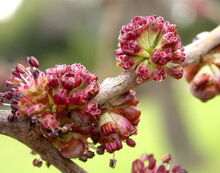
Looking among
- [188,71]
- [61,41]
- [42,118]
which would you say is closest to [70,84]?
[42,118]

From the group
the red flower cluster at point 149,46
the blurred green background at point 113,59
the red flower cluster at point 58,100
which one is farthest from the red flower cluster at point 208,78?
the blurred green background at point 113,59

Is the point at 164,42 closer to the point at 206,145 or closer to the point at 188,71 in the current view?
the point at 188,71

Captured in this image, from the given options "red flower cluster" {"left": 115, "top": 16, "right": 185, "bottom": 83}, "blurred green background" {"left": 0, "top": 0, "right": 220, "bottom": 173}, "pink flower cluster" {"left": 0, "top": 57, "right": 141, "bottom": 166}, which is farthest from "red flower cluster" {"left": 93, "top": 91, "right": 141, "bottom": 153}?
"blurred green background" {"left": 0, "top": 0, "right": 220, "bottom": 173}

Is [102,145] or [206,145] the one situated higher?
[206,145]

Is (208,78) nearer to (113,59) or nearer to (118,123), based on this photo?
(118,123)

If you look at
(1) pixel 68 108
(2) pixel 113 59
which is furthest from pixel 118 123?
(2) pixel 113 59

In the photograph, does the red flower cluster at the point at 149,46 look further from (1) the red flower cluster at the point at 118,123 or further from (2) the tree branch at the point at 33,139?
(2) the tree branch at the point at 33,139

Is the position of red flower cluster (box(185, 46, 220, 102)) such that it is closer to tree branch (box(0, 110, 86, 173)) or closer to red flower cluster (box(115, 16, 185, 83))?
red flower cluster (box(115, 16, 185, 83))
